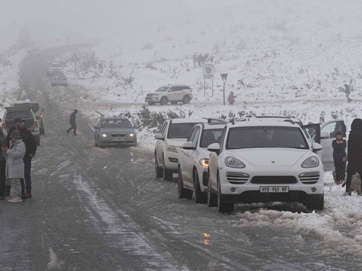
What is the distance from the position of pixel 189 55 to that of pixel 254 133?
7786 centimetres

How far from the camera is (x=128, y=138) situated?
3475 cm

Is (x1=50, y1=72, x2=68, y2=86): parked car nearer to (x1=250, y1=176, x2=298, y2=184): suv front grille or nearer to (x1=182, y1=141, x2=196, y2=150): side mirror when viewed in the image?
(x1=182, y1=141, x2=196, y2=150): side mirror

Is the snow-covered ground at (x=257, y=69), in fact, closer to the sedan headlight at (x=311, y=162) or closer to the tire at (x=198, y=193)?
the sedan headlight at (x=311, y=162)

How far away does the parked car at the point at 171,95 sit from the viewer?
191 ft

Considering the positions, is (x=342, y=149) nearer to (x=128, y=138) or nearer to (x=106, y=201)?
(x=106, y=201)

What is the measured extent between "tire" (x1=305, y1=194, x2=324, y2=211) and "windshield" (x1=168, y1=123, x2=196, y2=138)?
882cm

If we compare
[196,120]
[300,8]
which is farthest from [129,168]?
[300,8]

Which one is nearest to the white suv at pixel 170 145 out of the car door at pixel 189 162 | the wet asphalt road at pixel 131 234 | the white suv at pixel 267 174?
the wet asphalt road at pixel 131 234

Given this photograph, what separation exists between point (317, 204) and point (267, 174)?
3.61 feet

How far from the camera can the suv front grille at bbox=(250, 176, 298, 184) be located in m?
13.2

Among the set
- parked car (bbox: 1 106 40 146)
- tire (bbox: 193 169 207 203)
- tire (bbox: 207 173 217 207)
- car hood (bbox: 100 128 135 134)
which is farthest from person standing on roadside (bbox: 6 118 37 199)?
car hood (bbox: 100 128 135 134)

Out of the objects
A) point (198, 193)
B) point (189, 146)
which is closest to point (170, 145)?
point (189, 146)

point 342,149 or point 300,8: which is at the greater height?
point 300,8

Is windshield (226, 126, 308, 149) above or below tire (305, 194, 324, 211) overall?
above
